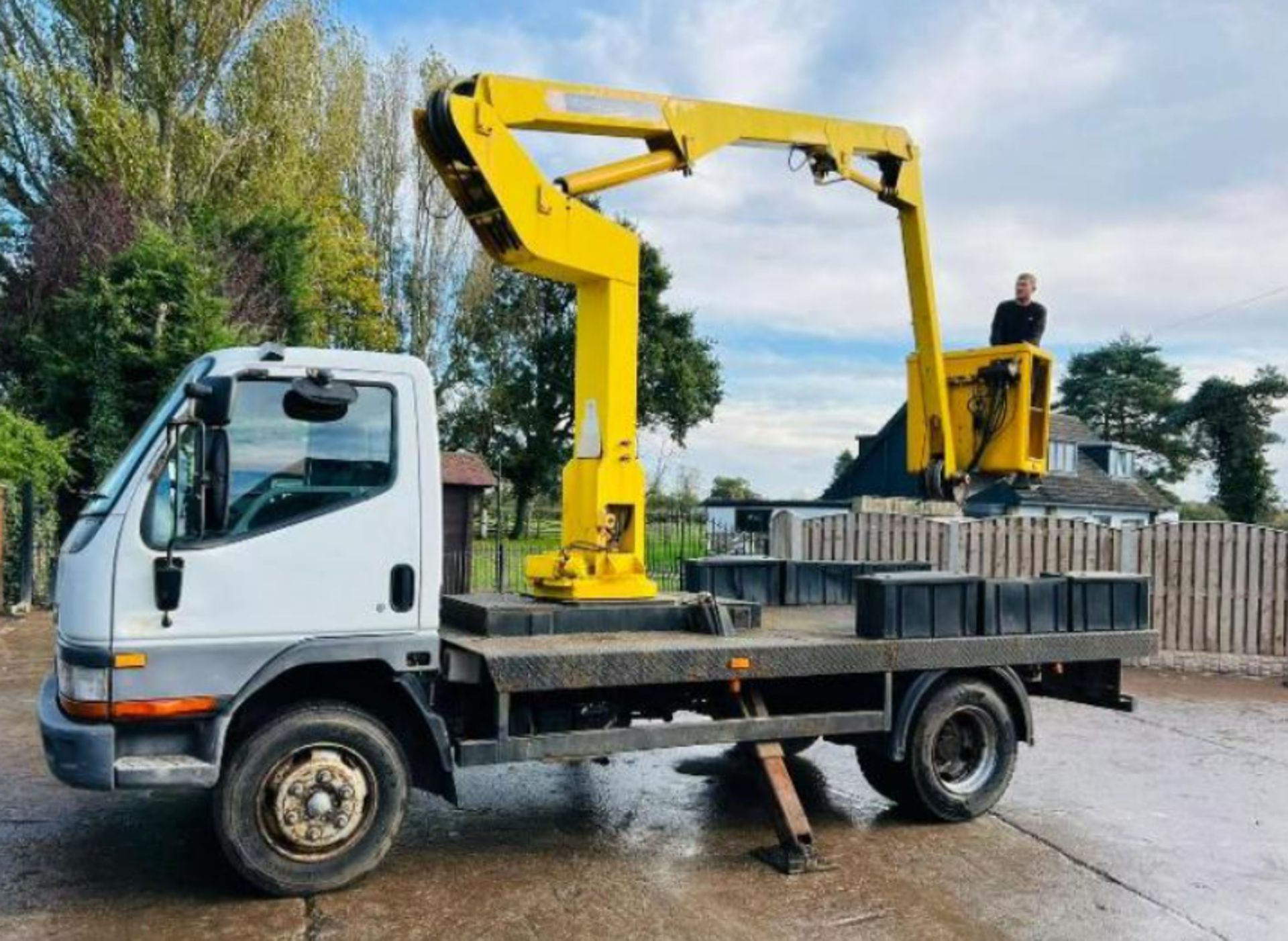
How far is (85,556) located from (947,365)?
20.5 ft

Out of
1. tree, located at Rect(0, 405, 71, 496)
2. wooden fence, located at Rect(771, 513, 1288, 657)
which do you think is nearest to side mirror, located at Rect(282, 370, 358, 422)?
wooden fence, located at Rect(771, 513, 1288, 657)

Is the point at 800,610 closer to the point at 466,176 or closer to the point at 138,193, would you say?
the point at 466,176

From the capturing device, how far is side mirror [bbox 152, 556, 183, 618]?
4.98m

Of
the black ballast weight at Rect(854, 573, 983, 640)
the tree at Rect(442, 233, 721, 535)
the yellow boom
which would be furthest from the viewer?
the tree at Rect(442, 233, 721, 535)

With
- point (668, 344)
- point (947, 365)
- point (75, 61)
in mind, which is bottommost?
point (947, 365)

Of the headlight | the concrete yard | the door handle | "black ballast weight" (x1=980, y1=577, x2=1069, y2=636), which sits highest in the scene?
the door handle

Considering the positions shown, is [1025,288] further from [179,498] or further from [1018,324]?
[179,498]

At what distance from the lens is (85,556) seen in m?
5.05

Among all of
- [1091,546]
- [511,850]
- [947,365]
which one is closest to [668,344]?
[1091,546]

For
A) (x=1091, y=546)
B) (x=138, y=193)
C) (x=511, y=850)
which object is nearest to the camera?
(x=511, y=850)

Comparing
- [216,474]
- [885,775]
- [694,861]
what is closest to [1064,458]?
[885,775]

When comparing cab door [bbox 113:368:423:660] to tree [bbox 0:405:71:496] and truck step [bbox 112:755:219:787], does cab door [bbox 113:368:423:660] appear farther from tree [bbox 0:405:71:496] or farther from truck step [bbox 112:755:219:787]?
tree [bbox 0:405:71:496]

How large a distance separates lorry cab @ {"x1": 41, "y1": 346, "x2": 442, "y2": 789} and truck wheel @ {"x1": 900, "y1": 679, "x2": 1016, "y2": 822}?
3126 millimetres

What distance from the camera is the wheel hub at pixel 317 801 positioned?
17.2 feet
